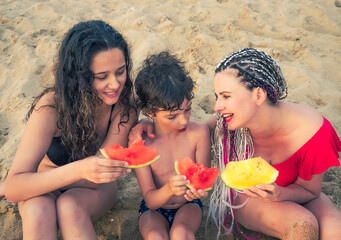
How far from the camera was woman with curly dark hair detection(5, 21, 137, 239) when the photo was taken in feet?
8.89

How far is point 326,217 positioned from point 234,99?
3.81ft

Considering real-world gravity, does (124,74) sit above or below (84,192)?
above

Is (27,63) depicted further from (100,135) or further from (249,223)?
(249,223)

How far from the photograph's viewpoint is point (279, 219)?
2.83m

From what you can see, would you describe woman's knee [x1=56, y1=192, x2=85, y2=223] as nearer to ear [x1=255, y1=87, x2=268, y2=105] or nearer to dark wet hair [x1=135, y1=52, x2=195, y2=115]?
dark wet hair [x1=135, y1=52, x2=195, y2=115]

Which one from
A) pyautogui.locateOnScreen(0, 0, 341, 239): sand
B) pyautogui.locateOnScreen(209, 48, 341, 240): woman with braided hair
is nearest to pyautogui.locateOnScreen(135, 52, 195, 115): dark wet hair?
pyautogui.locateOnScreen(209, 48, 341, 240): woman with braided hair

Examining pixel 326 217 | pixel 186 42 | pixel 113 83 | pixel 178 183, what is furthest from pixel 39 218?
pixel 186 42

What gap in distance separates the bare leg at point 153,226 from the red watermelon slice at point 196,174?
0.51m

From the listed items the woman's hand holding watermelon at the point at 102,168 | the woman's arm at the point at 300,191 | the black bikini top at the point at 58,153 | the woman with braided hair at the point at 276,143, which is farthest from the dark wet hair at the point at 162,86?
the woman's arm at the point at 300,191

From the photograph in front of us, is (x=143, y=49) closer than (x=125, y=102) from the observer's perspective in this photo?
No

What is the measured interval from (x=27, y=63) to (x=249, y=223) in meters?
3.94

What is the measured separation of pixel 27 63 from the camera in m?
5.29

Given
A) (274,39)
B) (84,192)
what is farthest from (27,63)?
(274,39)

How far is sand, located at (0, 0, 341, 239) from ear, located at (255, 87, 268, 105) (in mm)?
1481
